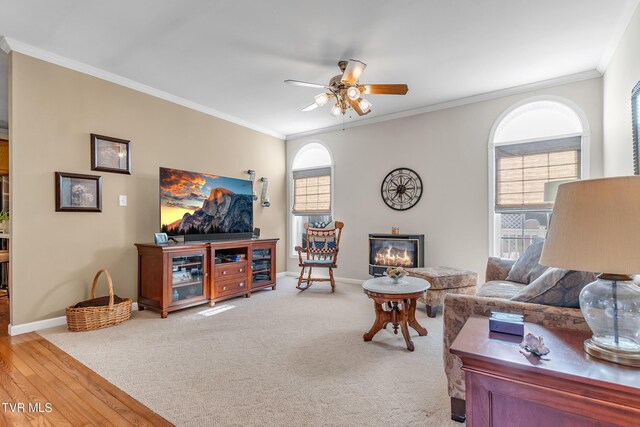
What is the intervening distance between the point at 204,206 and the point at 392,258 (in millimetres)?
2822

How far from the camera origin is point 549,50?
3.16 meters

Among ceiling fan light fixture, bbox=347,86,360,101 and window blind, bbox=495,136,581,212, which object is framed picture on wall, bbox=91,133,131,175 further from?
Answer: window blind, bbox=495,136,581,212

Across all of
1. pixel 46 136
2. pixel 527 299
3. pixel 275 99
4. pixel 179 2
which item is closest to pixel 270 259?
pixel 275 99

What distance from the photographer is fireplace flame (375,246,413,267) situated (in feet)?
15.2

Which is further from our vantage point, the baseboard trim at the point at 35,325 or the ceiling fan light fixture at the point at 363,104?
the ceiling fan light fixture at the point at 363,104

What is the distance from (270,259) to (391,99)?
9.89 feet

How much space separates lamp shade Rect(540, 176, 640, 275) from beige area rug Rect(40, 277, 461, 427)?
4.04ft

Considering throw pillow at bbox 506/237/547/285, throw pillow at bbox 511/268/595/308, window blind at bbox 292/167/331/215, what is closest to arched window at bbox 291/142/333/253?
window blind at bbox 292/167/331/215

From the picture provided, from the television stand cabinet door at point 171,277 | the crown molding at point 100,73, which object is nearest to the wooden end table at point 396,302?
the television stand cabinet door at point 171,277

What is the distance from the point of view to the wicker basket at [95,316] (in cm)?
303

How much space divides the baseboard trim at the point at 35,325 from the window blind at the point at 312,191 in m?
3.82

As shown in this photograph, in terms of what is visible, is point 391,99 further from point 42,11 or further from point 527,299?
point 42,11

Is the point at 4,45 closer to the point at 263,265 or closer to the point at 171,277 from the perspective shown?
the point at 171,277

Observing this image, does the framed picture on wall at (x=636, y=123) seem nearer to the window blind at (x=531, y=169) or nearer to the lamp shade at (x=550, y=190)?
the lamp shade at (x=550, y=190)
